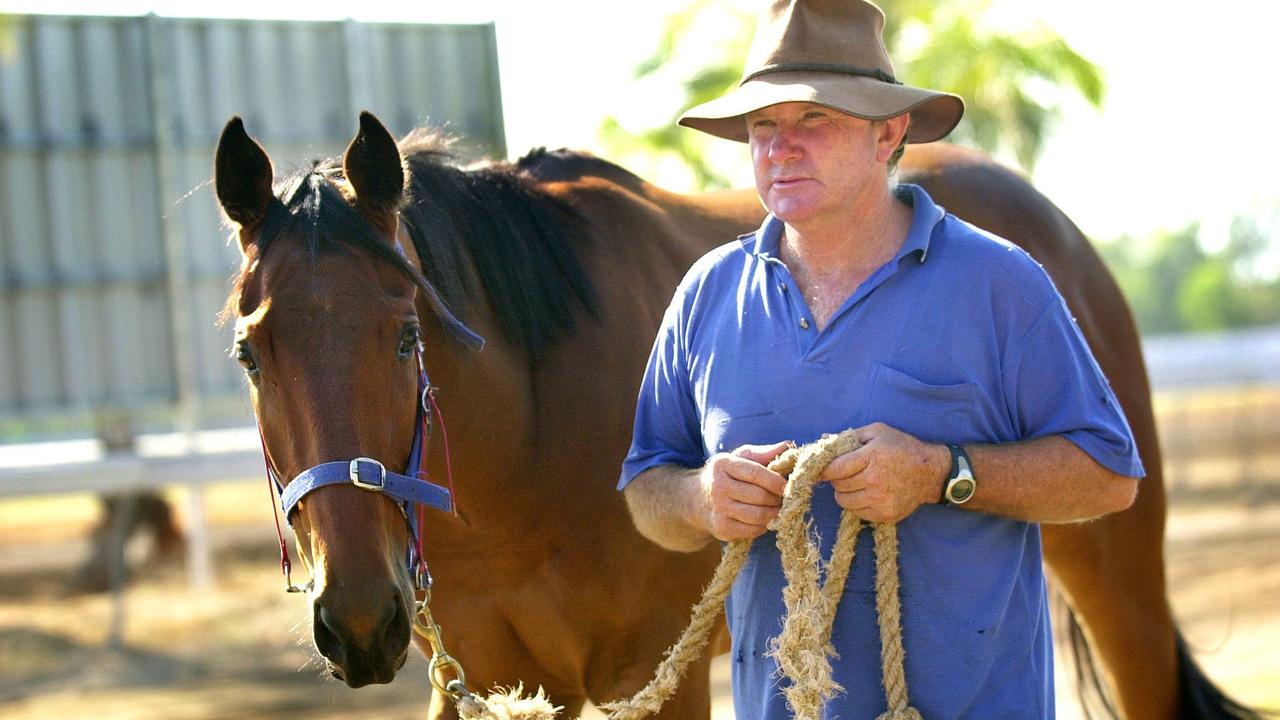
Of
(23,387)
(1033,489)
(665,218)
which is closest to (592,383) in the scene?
(665,218)

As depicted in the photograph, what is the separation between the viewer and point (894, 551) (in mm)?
2232

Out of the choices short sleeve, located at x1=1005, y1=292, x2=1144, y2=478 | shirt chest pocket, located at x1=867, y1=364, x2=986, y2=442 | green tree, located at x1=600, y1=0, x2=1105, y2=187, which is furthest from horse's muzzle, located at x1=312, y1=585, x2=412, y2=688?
green tree, located at x1=600, y1=0, x2=1105, y2=187

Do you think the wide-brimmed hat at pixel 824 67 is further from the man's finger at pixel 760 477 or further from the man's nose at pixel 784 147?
the man's finger at pixel 760 477

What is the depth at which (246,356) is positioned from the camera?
2.55m

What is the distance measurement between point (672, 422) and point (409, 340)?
0.57 m

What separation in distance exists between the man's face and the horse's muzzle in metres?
1.05

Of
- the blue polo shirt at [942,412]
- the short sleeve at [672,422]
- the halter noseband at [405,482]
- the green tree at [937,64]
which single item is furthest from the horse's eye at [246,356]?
the green tree at [937,64]

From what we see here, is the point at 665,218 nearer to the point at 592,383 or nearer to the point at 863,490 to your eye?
the point at 592,383

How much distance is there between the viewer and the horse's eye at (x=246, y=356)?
254cm

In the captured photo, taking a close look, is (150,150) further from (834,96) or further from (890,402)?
(890,402)

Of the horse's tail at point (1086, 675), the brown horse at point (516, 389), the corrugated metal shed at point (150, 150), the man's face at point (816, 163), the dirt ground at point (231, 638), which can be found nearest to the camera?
the man's face at point (816, 163)

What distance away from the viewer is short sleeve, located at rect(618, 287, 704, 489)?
103 inches

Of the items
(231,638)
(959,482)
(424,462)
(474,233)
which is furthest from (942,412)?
(231,638)

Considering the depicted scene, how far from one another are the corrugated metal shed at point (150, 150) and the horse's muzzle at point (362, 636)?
238 inches
